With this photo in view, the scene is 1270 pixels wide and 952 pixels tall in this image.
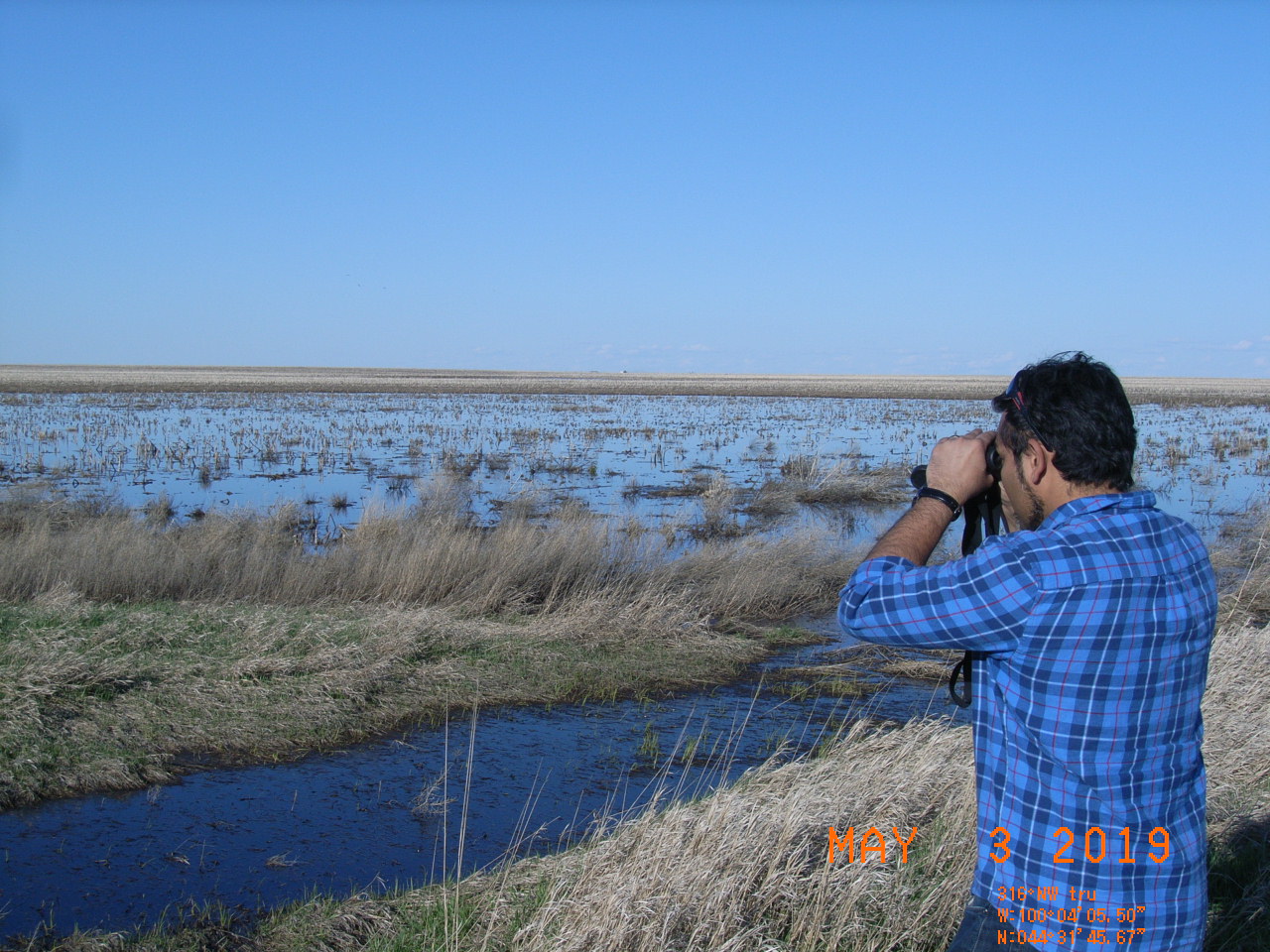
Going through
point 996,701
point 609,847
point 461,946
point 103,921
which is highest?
point 996,701

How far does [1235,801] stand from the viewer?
4.60 metres

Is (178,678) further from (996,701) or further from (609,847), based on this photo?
(996,701)

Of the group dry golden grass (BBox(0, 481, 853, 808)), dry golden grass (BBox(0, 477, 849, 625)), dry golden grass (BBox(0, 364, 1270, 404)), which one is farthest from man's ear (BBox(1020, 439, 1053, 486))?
dry golden grass (BBox(0, 364, 1270, 404))

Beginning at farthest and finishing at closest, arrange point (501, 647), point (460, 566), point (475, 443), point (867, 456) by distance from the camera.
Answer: point (475, 443), point (867, 456), point (460, 566), point (501, 647)

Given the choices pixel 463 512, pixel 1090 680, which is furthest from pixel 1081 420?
pixel 463 512

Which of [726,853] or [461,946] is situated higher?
[726,853]

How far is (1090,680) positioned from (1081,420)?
52 centimetres

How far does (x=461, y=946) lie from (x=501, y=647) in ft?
16.0

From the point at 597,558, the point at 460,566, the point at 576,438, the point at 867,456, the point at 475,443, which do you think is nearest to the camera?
the point at 460,566

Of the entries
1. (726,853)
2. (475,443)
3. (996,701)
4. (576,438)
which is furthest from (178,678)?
(576,438)

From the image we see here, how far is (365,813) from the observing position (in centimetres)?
544

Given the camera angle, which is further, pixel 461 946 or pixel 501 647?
pixel 501 647

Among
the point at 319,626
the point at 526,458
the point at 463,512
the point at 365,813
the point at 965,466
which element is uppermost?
the point at 965,466
